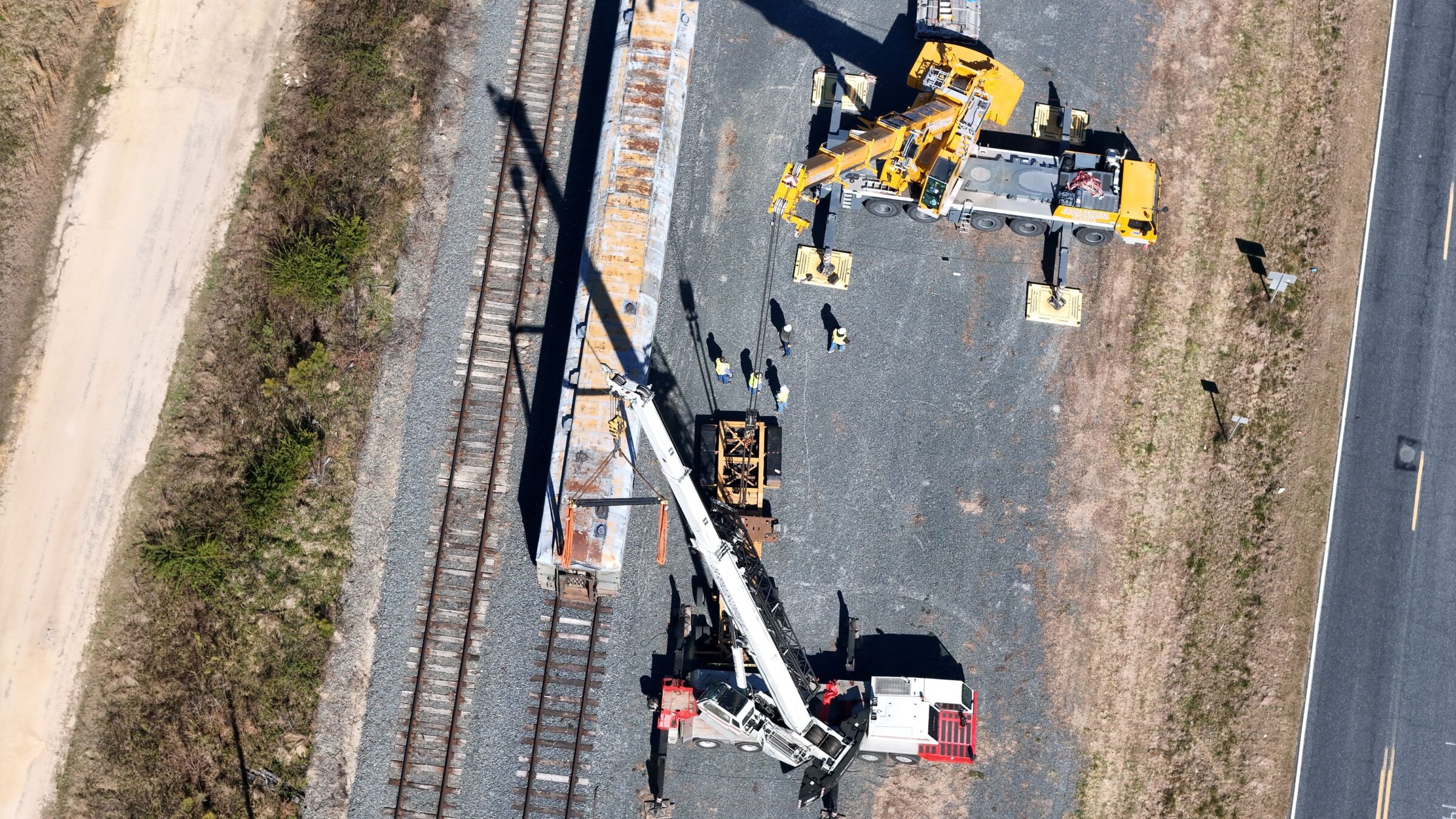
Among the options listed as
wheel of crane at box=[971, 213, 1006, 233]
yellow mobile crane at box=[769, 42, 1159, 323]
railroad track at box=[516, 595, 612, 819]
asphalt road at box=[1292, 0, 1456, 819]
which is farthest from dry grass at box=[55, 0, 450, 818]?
asphalt road at box=[1292, 0, 1456, 819]

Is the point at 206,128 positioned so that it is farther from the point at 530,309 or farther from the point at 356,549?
the point at 356,549

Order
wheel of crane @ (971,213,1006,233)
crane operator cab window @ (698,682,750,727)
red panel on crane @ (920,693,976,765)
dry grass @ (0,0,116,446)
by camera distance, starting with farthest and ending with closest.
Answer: dry grass @ (0,0,116,446) < wheel of crane @ (971,213,1006,233) < red panel on crane @ (920,693,976,765) < crane operator cab window @ (698,682,750,727)

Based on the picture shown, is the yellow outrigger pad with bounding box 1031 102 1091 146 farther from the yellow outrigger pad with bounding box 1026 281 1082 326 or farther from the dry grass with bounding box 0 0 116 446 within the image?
the dry grass with bounding box 0 0 116 446

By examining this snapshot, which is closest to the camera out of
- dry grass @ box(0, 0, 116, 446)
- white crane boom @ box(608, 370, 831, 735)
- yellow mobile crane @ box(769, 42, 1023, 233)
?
white crane boom @ box(608, 370, 831, 735)

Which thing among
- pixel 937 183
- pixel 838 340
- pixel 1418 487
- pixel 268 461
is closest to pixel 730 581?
pixel 838 340

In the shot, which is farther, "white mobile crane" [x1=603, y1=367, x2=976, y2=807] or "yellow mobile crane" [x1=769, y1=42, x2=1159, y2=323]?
"yellow mobile crane" [x1=769, y1=42, x2=1159, y2=323]

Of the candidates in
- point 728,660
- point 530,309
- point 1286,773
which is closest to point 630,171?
point 530,309

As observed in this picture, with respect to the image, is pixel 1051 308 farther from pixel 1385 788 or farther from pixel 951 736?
pixel 1385 788
